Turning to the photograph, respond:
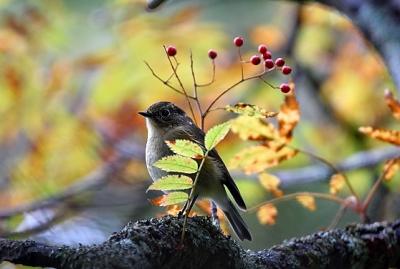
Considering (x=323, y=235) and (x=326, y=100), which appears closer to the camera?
(x=323, y=235)

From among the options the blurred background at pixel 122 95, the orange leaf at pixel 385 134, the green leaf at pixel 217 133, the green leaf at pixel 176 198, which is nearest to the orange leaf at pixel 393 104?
the orange leaf at pixel 385 134

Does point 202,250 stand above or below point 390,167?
above

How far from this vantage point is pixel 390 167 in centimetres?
264

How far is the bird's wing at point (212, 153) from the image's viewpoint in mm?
2658

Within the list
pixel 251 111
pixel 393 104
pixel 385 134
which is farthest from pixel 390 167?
pixel 251 111

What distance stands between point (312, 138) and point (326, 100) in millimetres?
516

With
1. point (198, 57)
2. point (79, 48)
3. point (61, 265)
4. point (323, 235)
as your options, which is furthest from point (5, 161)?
point (61, 265)

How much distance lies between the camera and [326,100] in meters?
5.36

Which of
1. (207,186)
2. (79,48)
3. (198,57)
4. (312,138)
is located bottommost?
(312,138)

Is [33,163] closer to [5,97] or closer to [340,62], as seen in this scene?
[5,97]

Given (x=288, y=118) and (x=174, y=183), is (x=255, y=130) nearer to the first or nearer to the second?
(x=288, y=118)

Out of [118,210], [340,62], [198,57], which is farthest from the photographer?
[340,62]

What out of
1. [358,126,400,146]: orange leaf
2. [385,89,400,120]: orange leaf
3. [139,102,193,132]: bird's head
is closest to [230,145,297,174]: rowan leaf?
[358,126,400,146]: orange leaf

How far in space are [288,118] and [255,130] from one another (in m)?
0.14
